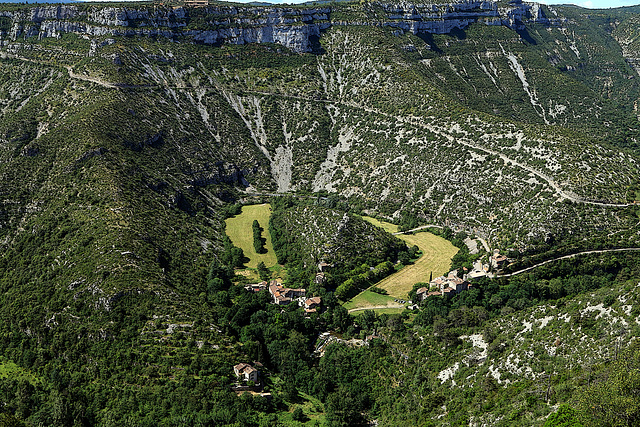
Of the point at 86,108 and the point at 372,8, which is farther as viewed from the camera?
the point at 372,8

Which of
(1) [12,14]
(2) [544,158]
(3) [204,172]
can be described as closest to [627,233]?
(2) [544,158]

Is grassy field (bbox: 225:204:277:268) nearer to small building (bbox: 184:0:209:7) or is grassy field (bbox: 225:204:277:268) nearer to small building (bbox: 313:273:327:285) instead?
small building (bbox: 313:273:327:285)

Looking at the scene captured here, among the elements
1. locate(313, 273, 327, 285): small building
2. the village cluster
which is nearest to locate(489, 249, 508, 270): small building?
the village cluster

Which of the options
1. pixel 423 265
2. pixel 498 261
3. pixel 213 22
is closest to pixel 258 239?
pixel 423 265

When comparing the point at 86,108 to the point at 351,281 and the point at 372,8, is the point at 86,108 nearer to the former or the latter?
→ the point at 351,281

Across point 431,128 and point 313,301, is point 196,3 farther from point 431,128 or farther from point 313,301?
point 313,301

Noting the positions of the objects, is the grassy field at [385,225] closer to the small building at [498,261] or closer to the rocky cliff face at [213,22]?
the small building at [498,261]
